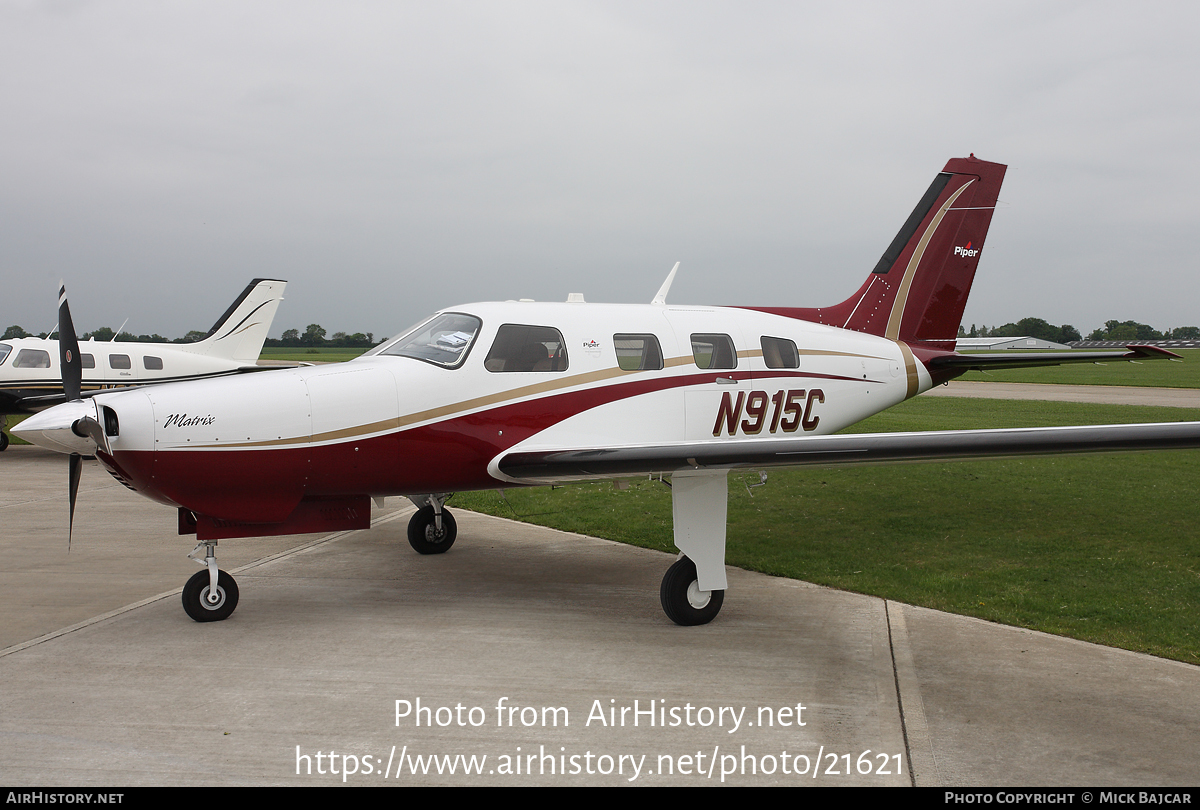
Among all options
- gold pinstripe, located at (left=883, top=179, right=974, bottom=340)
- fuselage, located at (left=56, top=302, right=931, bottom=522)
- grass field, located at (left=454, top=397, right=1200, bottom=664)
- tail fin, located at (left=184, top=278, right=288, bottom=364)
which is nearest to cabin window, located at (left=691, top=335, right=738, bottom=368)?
fuselage, located at (left=56, top=302, right=931, bottom=522)

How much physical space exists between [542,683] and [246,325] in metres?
17.7

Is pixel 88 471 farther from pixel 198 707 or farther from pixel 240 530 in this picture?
pixel 198 707

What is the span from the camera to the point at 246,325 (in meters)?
20.0

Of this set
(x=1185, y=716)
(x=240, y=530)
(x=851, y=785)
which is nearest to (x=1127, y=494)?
(x=1185, y=716)

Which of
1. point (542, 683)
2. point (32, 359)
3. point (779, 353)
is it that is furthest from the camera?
point (32, 359)

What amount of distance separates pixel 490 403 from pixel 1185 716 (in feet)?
15.9

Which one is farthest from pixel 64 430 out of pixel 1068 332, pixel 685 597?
pixel 1068 332

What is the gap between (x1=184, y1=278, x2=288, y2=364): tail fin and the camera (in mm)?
19641

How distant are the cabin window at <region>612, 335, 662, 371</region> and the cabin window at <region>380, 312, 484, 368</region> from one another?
1.22 m

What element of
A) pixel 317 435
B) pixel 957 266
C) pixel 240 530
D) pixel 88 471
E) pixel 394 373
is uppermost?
pixel 957 266

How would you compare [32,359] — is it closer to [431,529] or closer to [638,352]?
[431,529]

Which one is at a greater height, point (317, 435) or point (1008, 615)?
point (317, 435)

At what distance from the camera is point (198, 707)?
458 centimetres

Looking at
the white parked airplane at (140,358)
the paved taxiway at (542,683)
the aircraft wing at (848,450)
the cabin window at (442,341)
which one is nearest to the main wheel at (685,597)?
the paved taxiway at (542,683)
